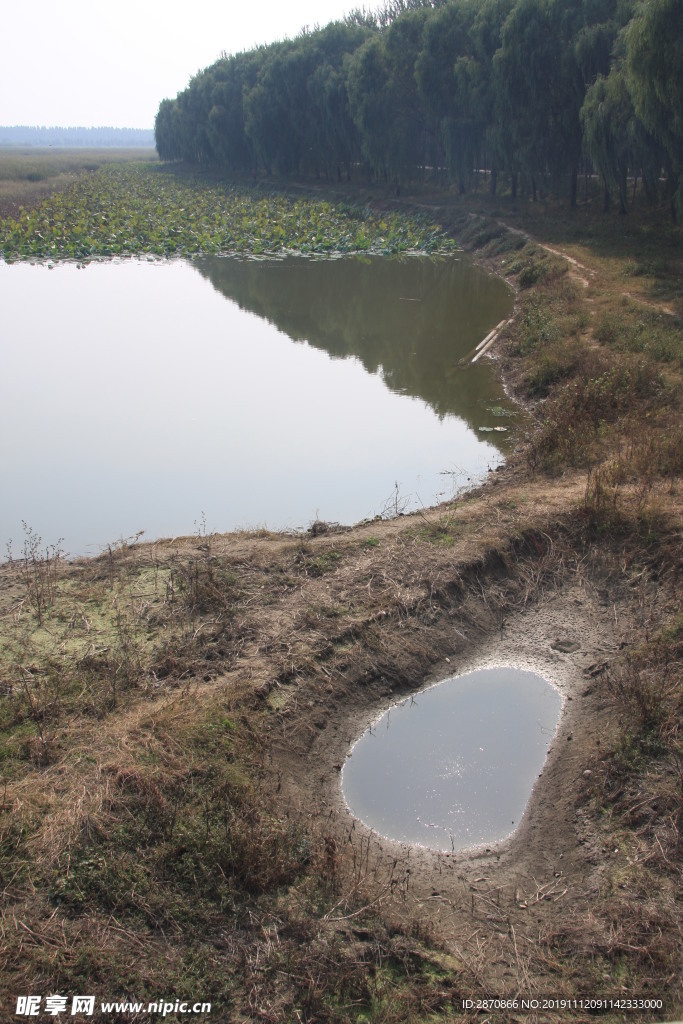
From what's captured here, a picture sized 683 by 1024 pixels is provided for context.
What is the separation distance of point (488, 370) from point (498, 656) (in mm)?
9488

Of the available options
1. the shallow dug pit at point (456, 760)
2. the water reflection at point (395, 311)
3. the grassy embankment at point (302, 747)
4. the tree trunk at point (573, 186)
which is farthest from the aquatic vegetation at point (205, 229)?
the shallow dug pit at point (456, 760)

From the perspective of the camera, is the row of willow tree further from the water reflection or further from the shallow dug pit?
the shallow dug pit

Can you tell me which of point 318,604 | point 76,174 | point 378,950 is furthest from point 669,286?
point 76,174

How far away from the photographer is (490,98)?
31688mm

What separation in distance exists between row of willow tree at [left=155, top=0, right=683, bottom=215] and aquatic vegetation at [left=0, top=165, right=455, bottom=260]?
4436mm

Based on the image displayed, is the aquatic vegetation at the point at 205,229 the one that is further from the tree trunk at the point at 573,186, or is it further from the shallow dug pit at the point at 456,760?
the shallow dug pit at the point at 456,760

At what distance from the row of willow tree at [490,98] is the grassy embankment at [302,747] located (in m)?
15.6

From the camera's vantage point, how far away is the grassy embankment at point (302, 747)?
3891 mm

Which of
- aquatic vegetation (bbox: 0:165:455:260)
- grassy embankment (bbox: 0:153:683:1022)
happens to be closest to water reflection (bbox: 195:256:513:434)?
aquatic vegetation (bbox: 0:165:455:260)

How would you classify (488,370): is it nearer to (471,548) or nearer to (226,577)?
(471,548)

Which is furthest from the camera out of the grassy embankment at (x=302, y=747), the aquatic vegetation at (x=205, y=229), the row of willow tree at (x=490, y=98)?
the aquatic vegetation at (x=205, y=229)

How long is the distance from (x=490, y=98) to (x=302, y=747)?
32394 millimetres

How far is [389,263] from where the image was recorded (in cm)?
2816

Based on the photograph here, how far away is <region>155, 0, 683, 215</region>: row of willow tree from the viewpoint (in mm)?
21203
